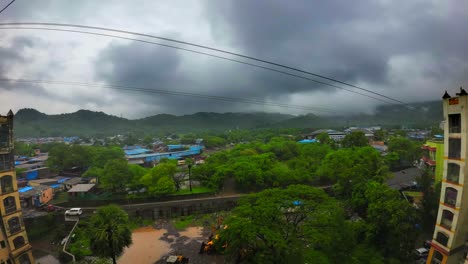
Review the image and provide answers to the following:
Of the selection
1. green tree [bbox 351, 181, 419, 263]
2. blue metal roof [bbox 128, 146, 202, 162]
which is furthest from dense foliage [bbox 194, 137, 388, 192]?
blue metal roof [bbox 128, 146, 202, 162]

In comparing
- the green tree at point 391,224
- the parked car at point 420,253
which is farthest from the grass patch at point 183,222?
the parked car at point 420,253

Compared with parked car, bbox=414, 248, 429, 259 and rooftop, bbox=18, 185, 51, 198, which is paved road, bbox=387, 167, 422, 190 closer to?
parked car, bbox=414, 248, 429, 259

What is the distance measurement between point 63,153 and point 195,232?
33.2 metres

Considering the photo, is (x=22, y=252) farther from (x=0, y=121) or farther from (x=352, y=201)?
(x=352, y=201)

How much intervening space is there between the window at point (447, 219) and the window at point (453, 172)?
2.08m

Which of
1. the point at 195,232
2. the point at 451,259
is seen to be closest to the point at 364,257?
the point at 451,259

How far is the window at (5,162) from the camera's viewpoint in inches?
622

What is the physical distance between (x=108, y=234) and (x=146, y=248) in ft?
20.1

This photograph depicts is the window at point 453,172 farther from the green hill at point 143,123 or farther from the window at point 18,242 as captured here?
the green hill at point 143,123

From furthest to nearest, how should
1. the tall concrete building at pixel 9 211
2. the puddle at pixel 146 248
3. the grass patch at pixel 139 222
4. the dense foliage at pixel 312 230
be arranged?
the grass patch at pixel 139 222 → the puddle at pixel 146 248 → the tall concrete building at pixel 9 211 → the dense foliage at pixel 312 230

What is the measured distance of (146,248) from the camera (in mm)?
20000

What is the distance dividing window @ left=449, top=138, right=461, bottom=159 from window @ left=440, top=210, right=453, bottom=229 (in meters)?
3.54

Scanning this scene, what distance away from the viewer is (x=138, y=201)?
27219 mm

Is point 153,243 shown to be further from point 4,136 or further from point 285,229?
point 4,136
